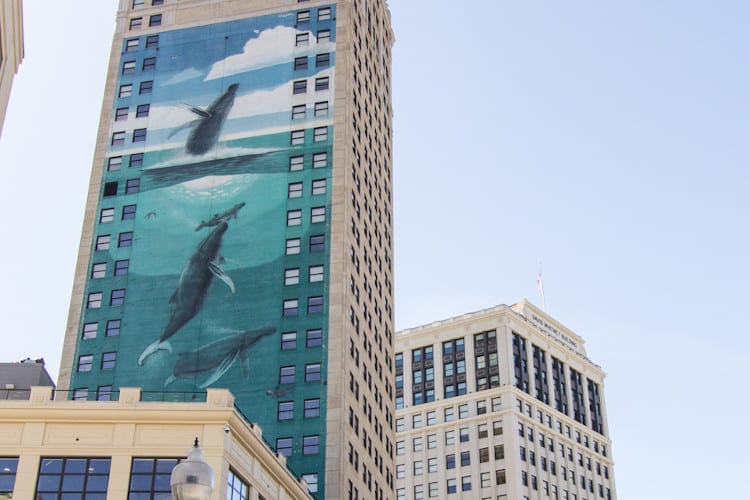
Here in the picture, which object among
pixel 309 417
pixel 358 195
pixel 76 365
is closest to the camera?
pixel 309 417

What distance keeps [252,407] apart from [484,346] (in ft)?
255

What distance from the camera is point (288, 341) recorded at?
330 feet

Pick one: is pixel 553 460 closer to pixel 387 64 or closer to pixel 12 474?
pixel 387 64

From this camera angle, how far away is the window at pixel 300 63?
4678 inches

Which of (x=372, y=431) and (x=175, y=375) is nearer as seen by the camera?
(x=175, y=375)

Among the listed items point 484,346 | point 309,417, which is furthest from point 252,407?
point 484,346

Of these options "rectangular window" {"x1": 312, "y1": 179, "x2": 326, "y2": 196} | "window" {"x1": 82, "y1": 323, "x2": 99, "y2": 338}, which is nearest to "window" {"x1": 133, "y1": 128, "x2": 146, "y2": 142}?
"rectangular window" {"x1": 312, "y1": 179, "x2": 326, "y2": 196}

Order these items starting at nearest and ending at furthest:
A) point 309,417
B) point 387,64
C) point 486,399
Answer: point 309,417 → point 387,64 → point 486,399

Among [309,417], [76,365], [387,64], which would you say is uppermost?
[387,64]

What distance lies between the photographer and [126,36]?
126125mm

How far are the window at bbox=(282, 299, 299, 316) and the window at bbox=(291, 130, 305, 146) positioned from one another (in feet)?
61.6

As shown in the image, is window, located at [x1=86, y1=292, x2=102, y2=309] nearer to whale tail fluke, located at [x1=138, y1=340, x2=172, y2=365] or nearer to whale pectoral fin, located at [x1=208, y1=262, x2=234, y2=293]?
whale tail fluke, located at [x1=138, y1=340, x2=172, y2=365]

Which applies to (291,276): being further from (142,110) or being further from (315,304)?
(142,110)

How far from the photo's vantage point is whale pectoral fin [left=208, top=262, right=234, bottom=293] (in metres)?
104
